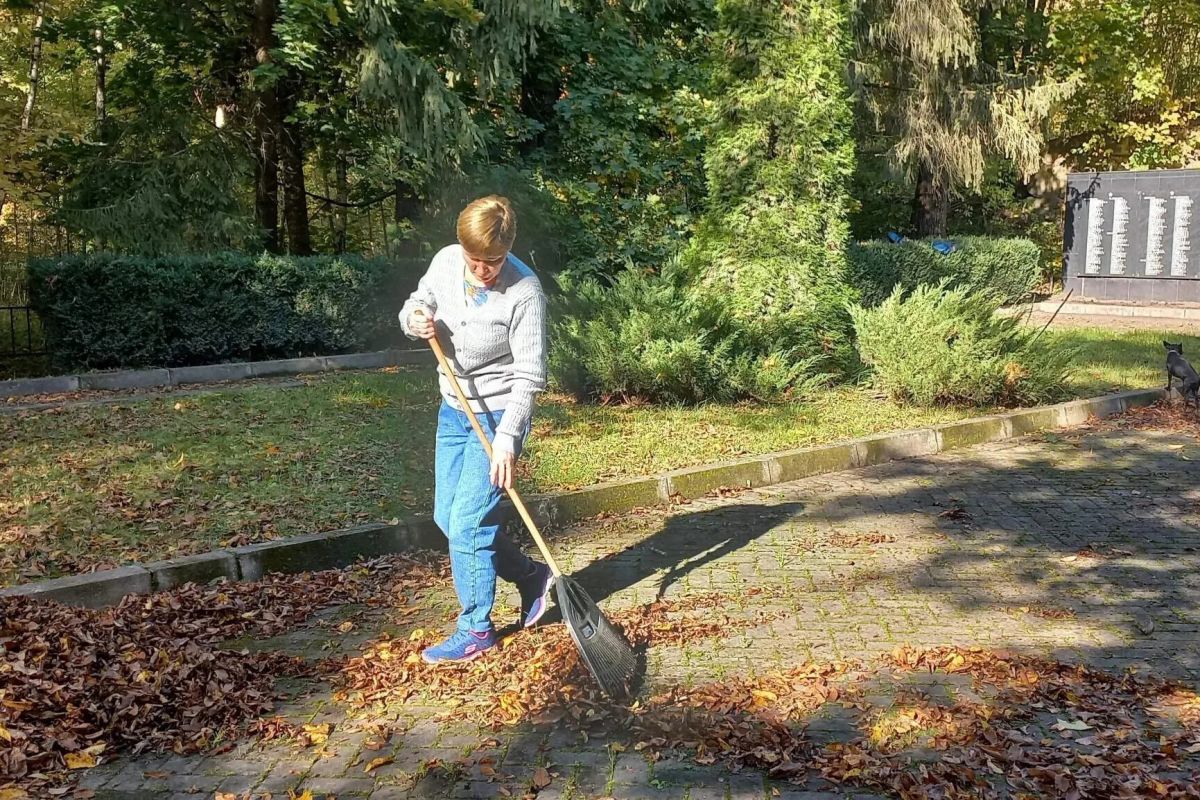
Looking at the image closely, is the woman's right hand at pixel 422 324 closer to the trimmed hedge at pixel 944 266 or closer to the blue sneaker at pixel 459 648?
the blue sneaker at pixel 459 648

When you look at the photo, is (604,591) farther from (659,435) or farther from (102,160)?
(102,160)

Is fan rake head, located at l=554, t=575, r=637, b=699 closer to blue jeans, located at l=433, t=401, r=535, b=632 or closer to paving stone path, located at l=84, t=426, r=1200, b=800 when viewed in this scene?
paving stone path, located at l=84, t=426, r=1200, b=800

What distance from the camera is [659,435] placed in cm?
887

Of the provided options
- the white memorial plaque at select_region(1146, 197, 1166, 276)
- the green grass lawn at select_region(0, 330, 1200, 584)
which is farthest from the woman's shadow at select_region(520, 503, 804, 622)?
the white memorial plaque at select_region(1146, 197, 1166, 276)

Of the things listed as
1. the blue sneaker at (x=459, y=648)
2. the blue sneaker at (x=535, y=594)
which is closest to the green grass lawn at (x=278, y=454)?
the blue sneaker at (x=535, y=594)

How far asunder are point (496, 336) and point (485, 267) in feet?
0.98

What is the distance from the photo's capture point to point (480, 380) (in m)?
4.57

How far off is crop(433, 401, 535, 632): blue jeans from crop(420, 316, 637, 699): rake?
0.42 feet

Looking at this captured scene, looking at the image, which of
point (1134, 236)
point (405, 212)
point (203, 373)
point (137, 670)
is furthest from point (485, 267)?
point (1134, 236)

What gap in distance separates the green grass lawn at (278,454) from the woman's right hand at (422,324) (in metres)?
2.34

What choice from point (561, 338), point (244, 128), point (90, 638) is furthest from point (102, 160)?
point (90, 638)

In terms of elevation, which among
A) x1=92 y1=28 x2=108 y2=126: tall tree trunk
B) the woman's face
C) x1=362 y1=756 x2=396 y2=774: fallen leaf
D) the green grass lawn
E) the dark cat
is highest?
x1=92 y1=28 x2=108 y2=126: tall tree trunk

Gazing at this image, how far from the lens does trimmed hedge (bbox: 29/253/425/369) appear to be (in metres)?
13.4

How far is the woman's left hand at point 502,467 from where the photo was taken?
14.2 ft
